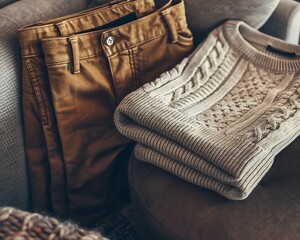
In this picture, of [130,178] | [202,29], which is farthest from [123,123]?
[202,29]

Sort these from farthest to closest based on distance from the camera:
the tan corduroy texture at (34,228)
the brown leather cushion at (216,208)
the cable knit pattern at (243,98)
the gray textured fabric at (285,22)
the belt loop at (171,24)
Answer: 1. the gray textured fabric at (285,22)
2. the belt loop at (171,24)
3. the cable knit pattern at (243,98)
4. the brown leather cushion at (216,208)
5. the tan corduroy texture at (34,228)

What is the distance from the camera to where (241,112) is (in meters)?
0.74

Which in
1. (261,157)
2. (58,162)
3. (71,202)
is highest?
(261,157)

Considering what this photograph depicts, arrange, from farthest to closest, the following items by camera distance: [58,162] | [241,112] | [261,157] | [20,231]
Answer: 1. [58,162]
2. [241,112]
3. [261,157]
4. [20,231]

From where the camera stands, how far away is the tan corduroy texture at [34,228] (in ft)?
1.61

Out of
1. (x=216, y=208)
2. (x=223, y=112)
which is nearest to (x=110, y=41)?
(x=223, y=112)

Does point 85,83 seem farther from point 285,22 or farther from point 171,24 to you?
point 285,22

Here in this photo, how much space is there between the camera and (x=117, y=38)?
31.6 inches

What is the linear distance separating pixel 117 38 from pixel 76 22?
8cm

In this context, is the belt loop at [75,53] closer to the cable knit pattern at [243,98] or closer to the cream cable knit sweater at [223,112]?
the cream cable knit sweater at [223,112]

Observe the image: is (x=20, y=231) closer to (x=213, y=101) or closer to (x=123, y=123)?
(x=123, y=123)

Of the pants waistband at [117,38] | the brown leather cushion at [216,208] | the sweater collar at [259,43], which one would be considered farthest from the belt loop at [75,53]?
the sweater collar at [259,43]

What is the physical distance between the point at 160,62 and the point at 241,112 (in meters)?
0.23

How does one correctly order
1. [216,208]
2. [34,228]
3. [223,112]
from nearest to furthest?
[34,228] → [216,208] → [223,112]
